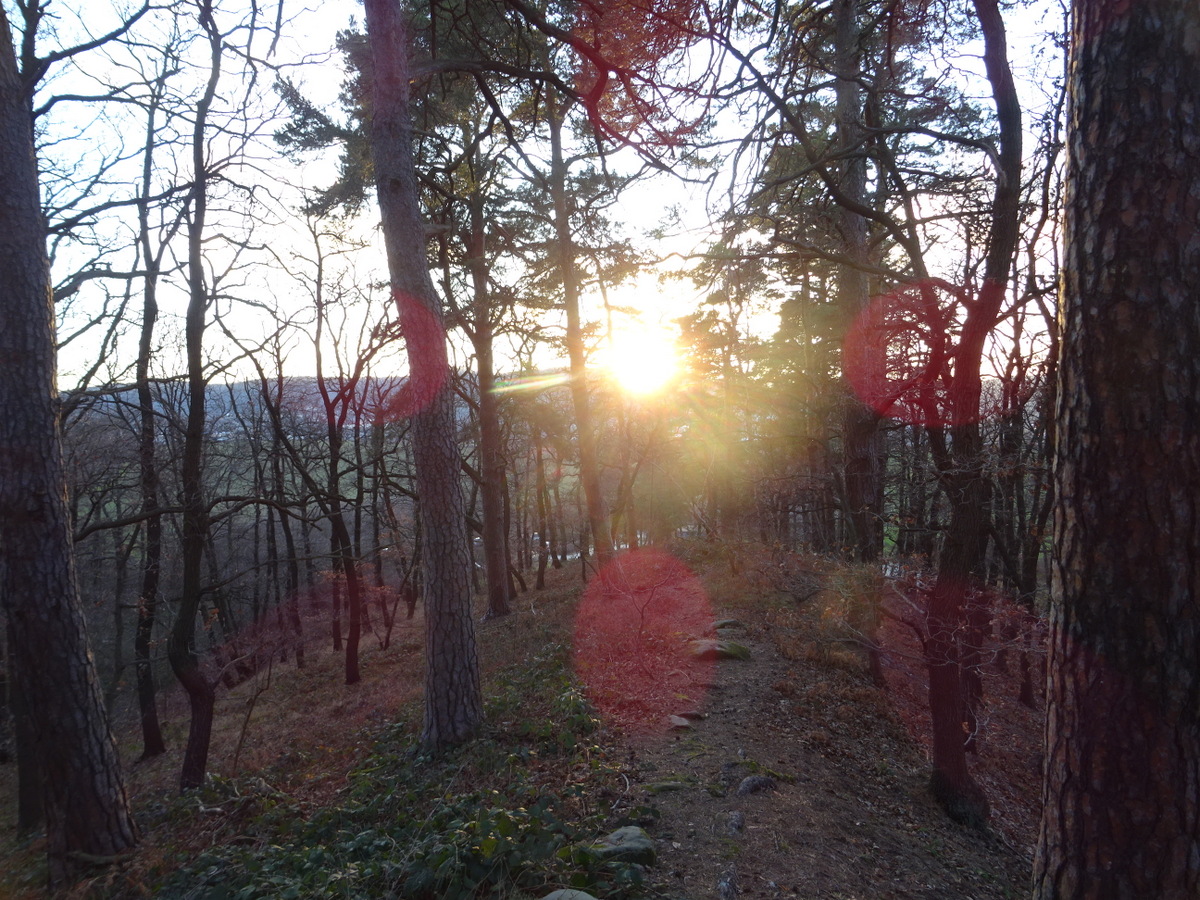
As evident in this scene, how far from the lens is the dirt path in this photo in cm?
416

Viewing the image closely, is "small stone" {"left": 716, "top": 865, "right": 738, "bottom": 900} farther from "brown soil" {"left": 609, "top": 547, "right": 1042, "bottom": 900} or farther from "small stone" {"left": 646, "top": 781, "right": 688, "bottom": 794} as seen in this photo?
"small stone" {"left": 646, "top": 781, "right": 688, "bottom": 794}

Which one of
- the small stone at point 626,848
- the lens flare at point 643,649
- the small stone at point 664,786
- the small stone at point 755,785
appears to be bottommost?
the lens flare at point 643,649

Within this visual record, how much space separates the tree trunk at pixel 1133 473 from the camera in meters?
2.03

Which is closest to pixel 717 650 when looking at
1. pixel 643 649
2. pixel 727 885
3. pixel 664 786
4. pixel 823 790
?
pixel 643 649

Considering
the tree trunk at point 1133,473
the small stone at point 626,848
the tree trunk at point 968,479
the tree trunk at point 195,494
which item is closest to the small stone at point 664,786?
the small stone at point 626,848

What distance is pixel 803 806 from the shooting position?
5211 millimetres

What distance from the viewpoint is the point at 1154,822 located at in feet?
6.75

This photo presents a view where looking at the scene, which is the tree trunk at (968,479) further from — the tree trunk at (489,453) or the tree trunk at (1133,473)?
the tree trunk at (489,453)

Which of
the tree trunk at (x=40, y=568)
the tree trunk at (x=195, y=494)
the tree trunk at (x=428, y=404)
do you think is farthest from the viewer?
the tree trunk at (x=195, y=494)

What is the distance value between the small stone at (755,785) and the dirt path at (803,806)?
2 centimetres

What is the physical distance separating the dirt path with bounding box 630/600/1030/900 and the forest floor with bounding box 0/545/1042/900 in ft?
0.06

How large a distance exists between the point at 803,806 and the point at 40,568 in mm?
5894

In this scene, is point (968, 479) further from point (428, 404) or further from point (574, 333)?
point (574, 333)

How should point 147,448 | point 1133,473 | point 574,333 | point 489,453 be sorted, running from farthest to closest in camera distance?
point 489,453, point 574,333, point 147,448, point 1133,473
